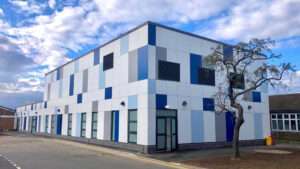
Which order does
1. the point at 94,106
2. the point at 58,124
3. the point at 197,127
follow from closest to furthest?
the point at 197,127, the point at 94,106, the point at 58,124

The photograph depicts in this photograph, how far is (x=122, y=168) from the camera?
12.3 meters

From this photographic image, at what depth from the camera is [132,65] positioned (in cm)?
2080

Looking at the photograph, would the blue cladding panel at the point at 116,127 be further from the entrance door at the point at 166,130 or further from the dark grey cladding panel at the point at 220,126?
the dark grey cladding panel at the point at 220,126

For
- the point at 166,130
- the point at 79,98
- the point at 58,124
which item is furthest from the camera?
the point at 58,124

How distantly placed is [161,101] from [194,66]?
13.9 ft

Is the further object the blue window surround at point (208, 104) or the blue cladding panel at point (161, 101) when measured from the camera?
the blue window surround at point (208, 104)

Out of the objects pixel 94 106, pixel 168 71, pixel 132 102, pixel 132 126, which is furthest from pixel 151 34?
pixel 94 106

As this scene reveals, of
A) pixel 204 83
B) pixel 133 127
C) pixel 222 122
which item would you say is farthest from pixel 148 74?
pixel 222 122

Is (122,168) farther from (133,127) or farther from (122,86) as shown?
(122,86)

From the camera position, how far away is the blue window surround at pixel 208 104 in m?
22.0

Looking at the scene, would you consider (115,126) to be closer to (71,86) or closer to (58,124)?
(71,86)

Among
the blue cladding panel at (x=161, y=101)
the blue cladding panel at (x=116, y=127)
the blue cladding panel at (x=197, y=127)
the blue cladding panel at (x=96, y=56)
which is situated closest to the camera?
the blue cladding panel at (x=161, y=101)

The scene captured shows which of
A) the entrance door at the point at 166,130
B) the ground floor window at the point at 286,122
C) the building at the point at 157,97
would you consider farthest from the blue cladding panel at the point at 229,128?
the ground floor window at the point at 286,122

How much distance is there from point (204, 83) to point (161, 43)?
4.71m
